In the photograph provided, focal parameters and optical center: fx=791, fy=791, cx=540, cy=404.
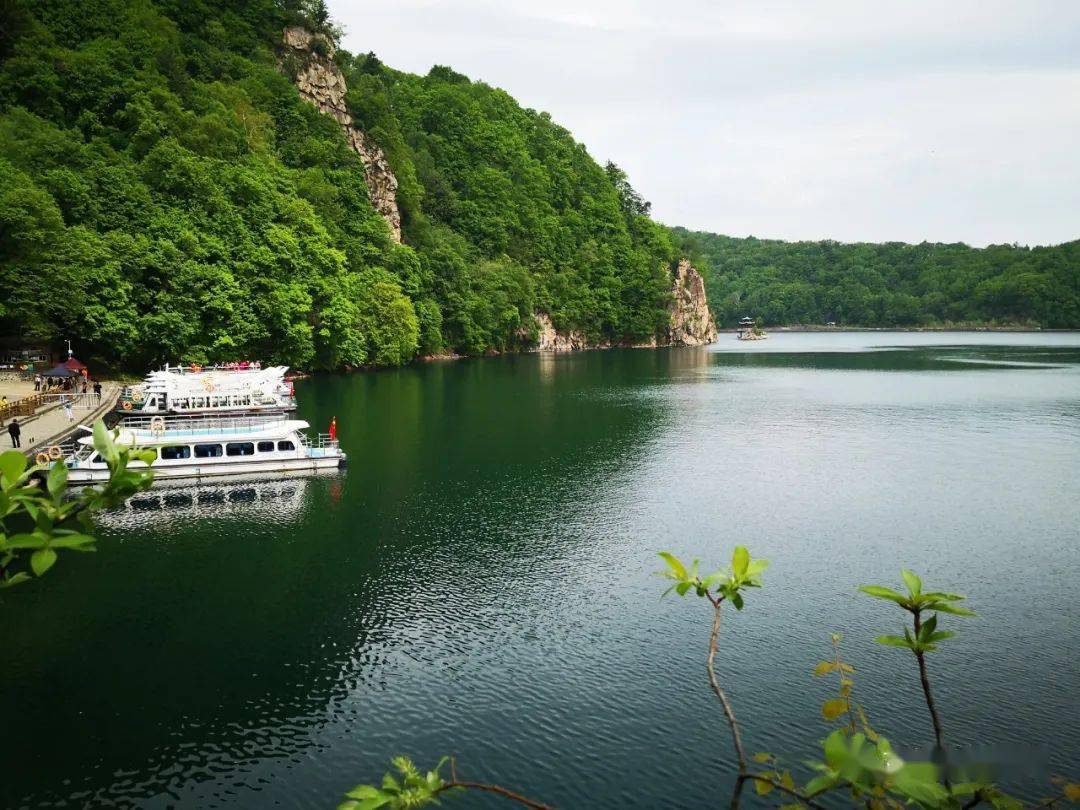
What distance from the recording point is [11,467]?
4.78 metres

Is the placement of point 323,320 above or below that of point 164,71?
below

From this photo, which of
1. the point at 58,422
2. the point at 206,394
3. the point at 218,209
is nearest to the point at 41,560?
the point at 58,422

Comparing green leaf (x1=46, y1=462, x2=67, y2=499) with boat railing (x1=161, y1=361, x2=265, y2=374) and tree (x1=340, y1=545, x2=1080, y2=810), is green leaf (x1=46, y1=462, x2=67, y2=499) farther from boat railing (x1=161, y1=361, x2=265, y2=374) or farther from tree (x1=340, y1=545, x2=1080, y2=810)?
boat railing (x1=161, y1=361, x2=265, y2=374)

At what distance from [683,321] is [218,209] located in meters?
124

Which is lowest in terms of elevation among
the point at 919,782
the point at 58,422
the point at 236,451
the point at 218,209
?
the point at 236,451

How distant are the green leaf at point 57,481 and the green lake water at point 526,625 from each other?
687 cm

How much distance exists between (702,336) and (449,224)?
76709 millimetres

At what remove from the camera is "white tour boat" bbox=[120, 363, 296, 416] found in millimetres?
57312

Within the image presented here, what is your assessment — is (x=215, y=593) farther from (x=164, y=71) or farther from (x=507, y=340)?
(x=507, y=340)

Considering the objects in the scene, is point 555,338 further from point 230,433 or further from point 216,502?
point 216,502

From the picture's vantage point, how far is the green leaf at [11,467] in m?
4.73

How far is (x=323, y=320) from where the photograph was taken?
88.7 meters

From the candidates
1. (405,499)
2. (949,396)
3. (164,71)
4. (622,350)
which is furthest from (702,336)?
(405,499)

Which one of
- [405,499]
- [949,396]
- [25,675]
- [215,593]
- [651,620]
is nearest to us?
[25,675]
